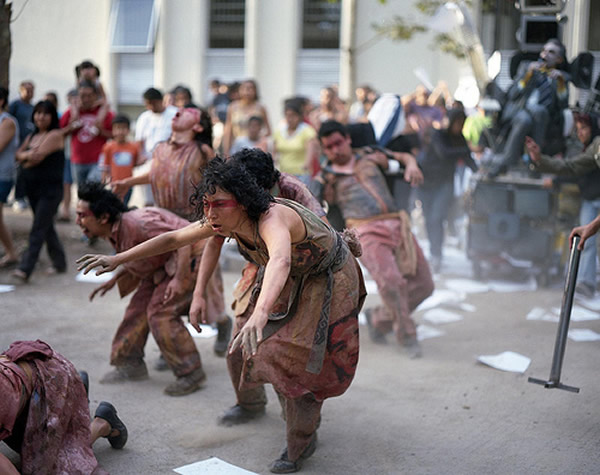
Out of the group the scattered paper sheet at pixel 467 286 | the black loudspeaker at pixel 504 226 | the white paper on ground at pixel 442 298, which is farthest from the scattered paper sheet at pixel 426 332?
the black loudspeaker at pixel 504 226

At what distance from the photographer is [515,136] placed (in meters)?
8.05

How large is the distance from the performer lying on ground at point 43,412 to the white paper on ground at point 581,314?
4492mm

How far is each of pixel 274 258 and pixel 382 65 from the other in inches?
581

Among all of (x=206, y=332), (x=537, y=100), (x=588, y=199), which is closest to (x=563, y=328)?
(x=206, y=332)

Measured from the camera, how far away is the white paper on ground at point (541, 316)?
6.64 m

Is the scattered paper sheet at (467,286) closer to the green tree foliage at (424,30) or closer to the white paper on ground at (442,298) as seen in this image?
the white paper on ground at (442,298)

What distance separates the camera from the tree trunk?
22.5 feet

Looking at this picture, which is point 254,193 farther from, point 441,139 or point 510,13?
point 510,13

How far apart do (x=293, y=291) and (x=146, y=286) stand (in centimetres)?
164

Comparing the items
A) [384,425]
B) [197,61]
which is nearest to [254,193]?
[384,425]

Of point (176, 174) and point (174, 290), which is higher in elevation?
point (176, 174)

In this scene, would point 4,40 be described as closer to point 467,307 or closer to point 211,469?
point 467,307

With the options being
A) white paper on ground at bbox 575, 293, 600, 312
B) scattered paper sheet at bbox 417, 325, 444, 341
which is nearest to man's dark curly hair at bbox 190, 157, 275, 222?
scattered paper sheet at bbox 417, 325, 444, 341

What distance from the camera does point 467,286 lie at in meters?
7.95
